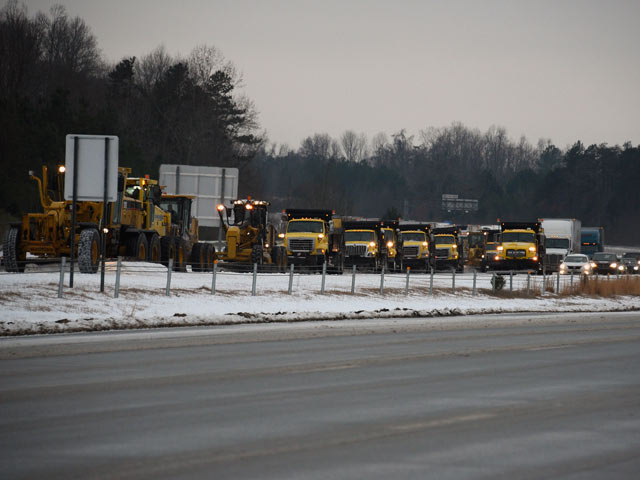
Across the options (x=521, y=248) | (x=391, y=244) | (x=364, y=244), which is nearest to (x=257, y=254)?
(x=364, y=244)

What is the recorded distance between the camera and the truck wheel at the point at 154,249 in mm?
33188

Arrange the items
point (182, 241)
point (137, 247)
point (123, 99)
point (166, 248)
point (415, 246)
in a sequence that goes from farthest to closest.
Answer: point (123, 99) → point (415, 246) → point (182, 241) → point (166, 248) → point (137, 247)

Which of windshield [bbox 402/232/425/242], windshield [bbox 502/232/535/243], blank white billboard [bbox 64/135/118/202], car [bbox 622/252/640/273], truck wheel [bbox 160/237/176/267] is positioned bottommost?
car [bbox 622/252/640/273]

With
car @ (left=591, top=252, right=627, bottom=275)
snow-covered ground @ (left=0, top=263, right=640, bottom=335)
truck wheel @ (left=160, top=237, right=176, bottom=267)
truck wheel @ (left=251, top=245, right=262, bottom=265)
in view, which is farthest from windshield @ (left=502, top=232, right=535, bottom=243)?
truck wheel @ (left=160, top=237, right=176, bottom=267)

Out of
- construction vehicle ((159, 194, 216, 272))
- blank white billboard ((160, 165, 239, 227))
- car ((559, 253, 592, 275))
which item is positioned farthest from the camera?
car ((559, 253, 592, 275))

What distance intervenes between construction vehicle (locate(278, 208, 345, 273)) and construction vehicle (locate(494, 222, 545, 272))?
44.3 ft

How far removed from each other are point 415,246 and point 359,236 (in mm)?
8046

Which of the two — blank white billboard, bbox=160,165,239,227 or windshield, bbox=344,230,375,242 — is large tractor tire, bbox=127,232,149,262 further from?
windshield, bbox=344,230,375,242

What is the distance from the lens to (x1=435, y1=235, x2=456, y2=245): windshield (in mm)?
63500

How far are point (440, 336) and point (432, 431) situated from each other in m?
10.9

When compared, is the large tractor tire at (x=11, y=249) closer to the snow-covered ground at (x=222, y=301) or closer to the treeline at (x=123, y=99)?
the snow-covered ground at (x=222, y=301)

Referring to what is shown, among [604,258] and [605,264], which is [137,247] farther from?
[604,258]

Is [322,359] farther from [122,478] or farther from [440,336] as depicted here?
[122,478]

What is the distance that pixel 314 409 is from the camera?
32.0ft
